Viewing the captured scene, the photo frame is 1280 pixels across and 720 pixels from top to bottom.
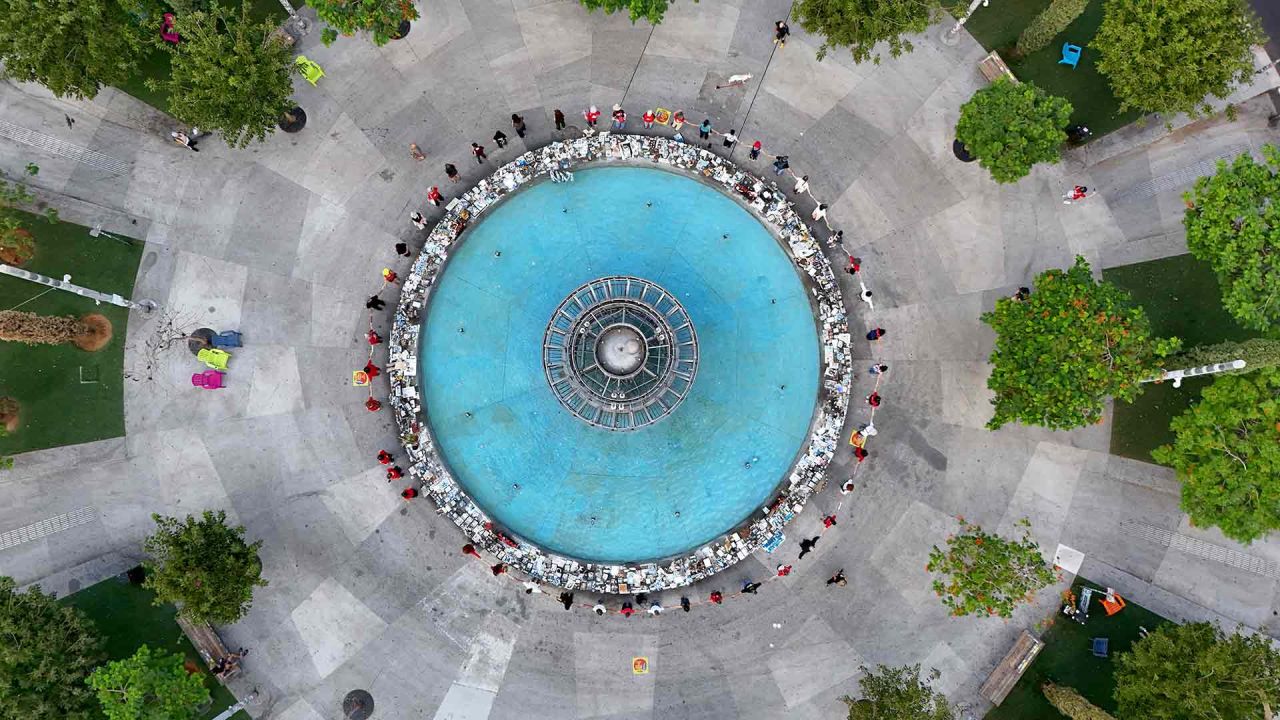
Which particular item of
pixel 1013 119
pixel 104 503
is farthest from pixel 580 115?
pixel 104 503

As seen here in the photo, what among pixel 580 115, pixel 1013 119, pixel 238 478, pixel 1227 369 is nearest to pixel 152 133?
pixel 238 478

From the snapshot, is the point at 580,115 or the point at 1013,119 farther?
the point at 580,115

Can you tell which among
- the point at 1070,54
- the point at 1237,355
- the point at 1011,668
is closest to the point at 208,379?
the point at 1011,668

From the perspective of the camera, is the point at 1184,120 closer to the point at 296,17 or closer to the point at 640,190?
the point at 640,190

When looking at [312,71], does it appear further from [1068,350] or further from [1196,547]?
[1196,547]

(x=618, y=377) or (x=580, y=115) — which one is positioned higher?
(x=580, y=115)

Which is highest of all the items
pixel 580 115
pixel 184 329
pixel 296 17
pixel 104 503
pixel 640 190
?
pixel 296 17

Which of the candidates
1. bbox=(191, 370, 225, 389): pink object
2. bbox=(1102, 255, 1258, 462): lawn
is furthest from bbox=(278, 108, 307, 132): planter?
bbox=(1102, 255, 1258, 462): lawn
